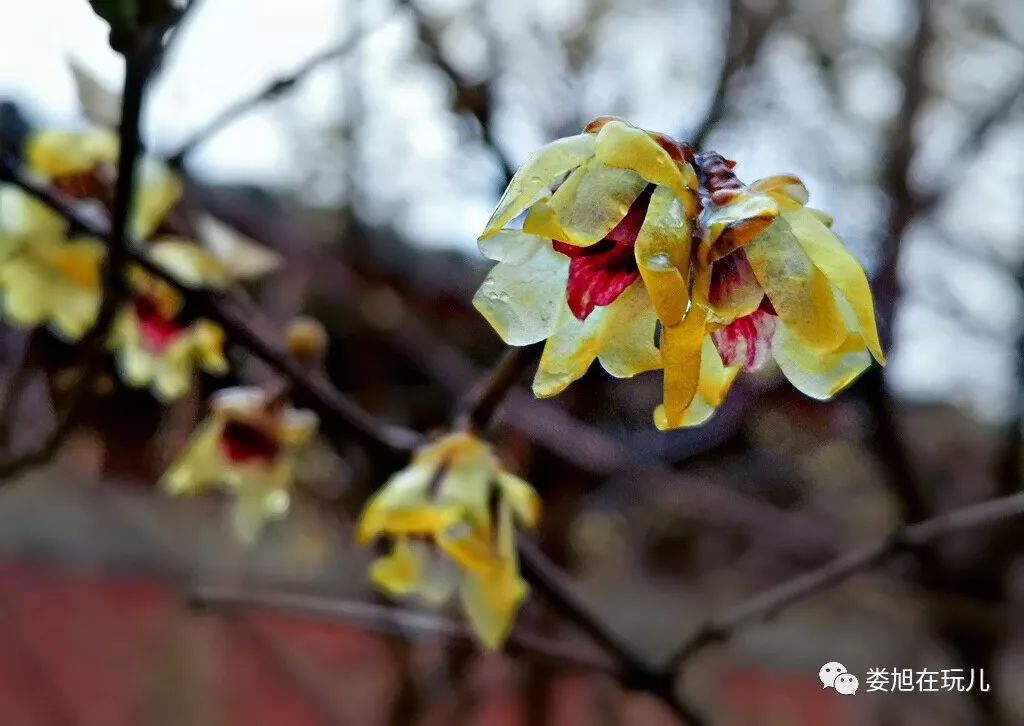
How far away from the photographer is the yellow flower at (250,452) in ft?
1.51

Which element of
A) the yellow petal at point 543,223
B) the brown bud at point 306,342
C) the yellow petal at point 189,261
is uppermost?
the yellow petal at point 543,223

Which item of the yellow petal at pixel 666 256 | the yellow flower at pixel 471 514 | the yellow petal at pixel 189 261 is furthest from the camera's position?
the yellow petal at pixel 189 261

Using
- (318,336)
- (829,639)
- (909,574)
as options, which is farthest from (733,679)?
(318,336)

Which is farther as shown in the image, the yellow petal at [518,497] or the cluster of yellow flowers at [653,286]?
the yellow petal at [518,497]

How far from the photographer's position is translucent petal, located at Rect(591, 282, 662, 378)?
0.24 metres

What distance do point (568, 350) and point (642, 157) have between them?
57mm

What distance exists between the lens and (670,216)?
0.23 m

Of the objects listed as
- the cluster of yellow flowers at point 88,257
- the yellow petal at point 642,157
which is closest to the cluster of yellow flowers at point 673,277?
the yellow petal at point 642,157

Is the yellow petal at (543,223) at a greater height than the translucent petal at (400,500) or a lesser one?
greater

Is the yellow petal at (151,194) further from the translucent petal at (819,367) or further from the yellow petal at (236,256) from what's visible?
the translucent petal at (819,367)

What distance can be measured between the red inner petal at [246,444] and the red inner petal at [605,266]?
260mm

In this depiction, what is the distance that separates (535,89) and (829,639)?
37.9 inches

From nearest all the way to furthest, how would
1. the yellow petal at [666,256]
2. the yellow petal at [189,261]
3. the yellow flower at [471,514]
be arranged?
the yellow petal at [666,256] < the yellow flower at [471,514] < the yellow petal at [189,261]

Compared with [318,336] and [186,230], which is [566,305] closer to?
[318,336]
